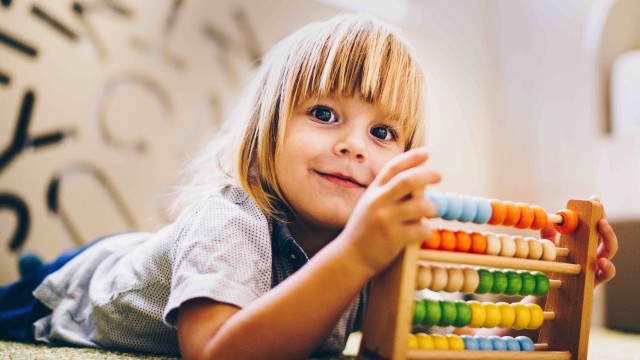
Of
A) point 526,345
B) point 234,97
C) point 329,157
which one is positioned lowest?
point 526,345

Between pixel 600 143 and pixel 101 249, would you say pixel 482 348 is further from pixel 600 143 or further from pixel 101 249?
pixel 600 143

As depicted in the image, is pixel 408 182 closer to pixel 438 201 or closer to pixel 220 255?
pixel 438 201

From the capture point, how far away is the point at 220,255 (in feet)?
1.89

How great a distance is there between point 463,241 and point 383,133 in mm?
241

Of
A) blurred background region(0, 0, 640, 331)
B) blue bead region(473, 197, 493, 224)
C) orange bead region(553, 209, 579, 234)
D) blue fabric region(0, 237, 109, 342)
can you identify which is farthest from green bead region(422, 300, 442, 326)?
blurred background region(0, 0, 640, 331)

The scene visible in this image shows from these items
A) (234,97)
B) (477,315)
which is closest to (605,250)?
(477,315)

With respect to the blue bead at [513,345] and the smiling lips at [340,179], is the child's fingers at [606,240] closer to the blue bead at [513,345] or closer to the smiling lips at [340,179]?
the blue bead at [513,345]

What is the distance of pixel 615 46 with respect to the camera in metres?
2.07

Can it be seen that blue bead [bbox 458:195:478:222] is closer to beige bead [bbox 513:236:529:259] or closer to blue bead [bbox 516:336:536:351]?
beige bead [bbox 513:236:529:259]

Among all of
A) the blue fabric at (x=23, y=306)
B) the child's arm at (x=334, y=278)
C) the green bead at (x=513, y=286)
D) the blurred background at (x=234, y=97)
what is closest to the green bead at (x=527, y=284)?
the green bead at (x=513, y=286)

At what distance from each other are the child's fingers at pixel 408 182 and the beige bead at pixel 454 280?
153 mm

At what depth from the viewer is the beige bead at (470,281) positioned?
60 cm

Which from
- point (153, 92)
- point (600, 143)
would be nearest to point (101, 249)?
point (153, 92)

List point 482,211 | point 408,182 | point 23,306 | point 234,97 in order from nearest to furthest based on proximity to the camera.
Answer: point 408,182 → point 482,211 → point 23,306 → point 234,97
